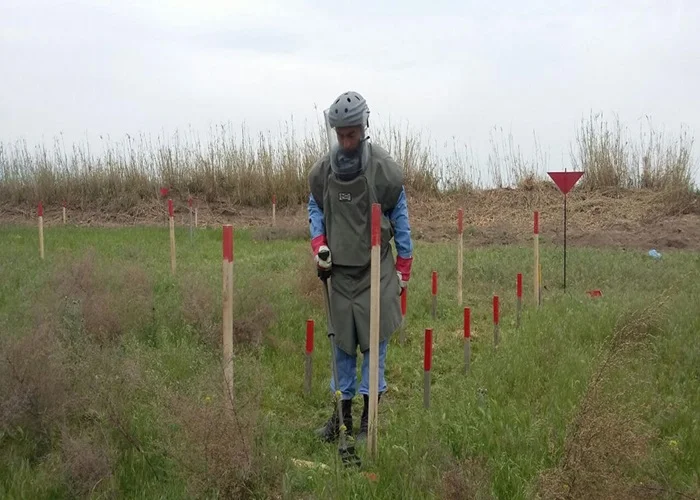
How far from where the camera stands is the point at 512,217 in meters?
18.9

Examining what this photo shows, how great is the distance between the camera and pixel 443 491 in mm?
3246

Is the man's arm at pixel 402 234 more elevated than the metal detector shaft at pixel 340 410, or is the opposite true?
the man's arm at pixel 402 234

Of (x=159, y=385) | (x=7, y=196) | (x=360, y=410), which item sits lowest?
(x=360, y=410)

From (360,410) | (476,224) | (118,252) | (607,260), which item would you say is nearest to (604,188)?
(476,224)

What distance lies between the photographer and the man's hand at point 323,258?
4.31 meters

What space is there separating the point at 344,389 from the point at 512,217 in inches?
594

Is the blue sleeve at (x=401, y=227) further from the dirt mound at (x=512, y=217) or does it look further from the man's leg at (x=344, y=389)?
the dirt mound at (x=512, y=217)

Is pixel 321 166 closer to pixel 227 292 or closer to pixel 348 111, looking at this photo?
pixel 348 111

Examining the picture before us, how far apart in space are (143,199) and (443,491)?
2005 cm

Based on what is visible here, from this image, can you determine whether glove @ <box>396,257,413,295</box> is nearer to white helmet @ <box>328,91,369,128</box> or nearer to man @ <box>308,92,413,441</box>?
man @ <box>308,92,413,441</box>

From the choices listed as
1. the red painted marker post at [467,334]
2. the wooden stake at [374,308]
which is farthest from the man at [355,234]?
the red painted marker post at [467,334]

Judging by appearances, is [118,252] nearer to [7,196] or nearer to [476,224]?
[476,224]

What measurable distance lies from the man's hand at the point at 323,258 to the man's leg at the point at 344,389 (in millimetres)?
547

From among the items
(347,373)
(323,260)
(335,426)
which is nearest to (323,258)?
(323,260)
